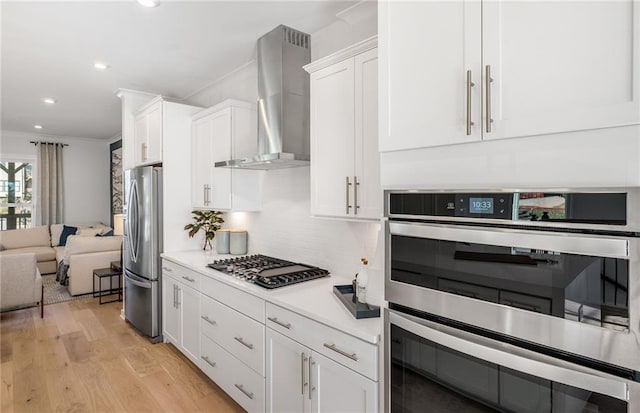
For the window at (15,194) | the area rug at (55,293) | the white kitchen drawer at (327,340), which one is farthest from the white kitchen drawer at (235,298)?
the window at (15,194)

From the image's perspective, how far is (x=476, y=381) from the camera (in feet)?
3.69

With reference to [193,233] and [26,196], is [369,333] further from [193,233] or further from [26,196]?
[26,196]

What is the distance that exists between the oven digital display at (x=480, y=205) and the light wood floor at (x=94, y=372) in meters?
2.26

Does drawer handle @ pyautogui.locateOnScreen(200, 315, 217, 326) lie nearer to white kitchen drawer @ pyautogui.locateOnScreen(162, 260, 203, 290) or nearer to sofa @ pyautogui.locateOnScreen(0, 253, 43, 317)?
white kitchen drawer @ pyautogui.locateOnScreen(162, 260, 203, 290)

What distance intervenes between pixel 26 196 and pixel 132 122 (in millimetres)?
4809

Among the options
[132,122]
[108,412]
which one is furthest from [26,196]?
A: [108,412]

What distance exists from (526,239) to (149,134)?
384 cm

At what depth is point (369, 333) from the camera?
1.48 m

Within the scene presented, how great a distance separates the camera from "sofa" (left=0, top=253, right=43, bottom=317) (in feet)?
12.9

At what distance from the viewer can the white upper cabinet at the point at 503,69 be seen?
84 centimetres

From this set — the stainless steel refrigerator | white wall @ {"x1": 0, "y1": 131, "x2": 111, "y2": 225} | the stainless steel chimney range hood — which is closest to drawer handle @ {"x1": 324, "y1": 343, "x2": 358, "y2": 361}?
the stainless steel chimney range hood

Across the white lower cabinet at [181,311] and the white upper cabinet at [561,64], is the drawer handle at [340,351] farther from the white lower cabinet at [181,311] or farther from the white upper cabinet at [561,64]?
the white lower cabinet at [181,311]

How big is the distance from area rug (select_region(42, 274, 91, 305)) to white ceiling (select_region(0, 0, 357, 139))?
9.04 ft

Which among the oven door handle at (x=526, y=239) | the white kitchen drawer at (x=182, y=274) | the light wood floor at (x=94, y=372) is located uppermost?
the oven door handle at (x=526, y=239)
